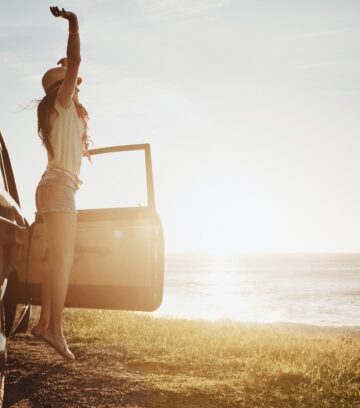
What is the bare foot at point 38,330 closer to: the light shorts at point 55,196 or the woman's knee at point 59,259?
the woman's knee at point 59,259

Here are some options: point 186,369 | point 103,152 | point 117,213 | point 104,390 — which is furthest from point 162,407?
point 103,152

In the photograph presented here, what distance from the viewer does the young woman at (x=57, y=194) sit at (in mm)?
2816

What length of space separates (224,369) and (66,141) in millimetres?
3250

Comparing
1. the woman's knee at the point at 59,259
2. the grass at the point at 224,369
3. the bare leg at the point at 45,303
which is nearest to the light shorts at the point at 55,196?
the woman's knee at the point at 59,259

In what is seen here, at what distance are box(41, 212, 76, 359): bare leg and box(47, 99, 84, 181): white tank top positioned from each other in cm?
32

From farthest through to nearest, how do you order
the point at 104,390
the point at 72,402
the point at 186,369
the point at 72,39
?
1. the point at 186,369
2. the point at 104,390
3. the point at 72,402
4. the point at 72,39

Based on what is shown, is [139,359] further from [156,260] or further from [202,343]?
[156,260]

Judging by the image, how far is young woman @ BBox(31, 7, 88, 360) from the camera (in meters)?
2.82

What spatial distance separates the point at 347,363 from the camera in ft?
17.6

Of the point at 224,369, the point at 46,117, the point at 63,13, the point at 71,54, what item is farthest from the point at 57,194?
the point at 224,369

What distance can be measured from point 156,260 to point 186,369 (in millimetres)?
2348

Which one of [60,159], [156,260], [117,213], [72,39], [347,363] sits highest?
[72,39]

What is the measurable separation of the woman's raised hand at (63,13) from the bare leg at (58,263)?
3.83 feet

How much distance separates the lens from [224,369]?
4.93 m
